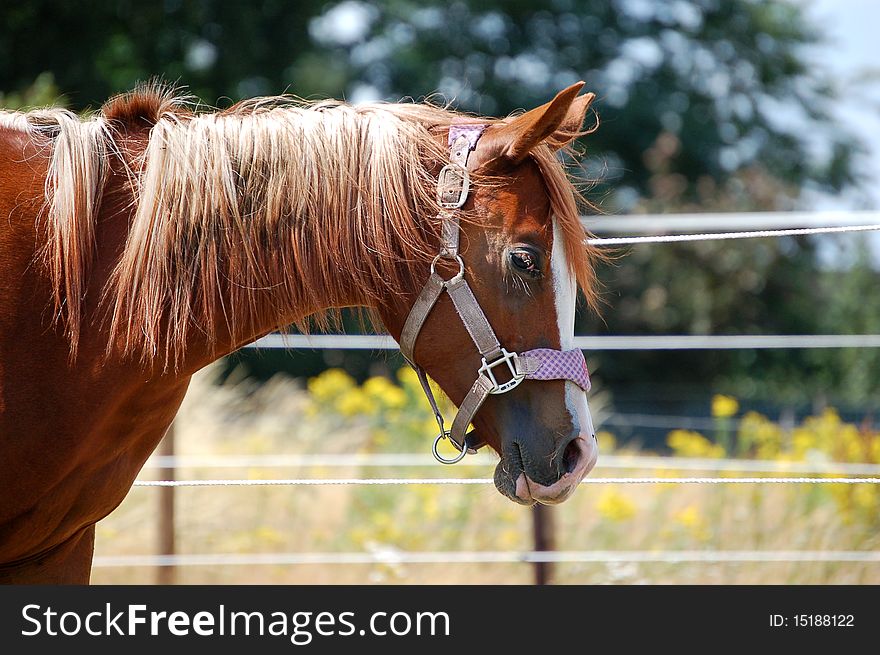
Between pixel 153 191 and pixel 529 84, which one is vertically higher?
pixel 529 84

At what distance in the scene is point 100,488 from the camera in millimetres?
2074

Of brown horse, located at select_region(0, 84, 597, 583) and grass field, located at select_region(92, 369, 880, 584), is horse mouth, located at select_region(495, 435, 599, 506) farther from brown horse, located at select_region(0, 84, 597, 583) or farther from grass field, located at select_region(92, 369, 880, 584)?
grass field, located at select_region(92, 369, 880, 584)

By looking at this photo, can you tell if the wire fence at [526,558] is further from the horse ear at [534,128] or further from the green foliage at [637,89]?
the green foliage at [637,89]

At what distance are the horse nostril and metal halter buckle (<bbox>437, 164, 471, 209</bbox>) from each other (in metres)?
0.60

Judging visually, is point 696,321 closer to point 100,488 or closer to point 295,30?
point 295,30

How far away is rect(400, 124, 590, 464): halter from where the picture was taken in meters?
1.95

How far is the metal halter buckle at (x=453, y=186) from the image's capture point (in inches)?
78.8

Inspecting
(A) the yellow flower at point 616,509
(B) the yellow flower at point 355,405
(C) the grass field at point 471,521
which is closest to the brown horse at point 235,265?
(C) the grass field at point 471,521

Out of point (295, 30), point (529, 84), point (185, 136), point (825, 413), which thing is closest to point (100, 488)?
point (185, 136)

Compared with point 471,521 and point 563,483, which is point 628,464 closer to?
point 471,521

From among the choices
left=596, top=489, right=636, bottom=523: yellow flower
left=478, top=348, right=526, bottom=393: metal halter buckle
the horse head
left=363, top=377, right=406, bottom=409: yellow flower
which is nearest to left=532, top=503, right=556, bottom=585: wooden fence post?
left=596, top=489, right=636, bottom=523: yellow flower

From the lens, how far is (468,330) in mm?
1983

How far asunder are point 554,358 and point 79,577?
4.52ft

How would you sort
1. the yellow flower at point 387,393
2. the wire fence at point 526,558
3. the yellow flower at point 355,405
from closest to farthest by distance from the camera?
the wire fence at point 526,558, the yellow flower at point 387,393, the yellow flower at point 355,405
